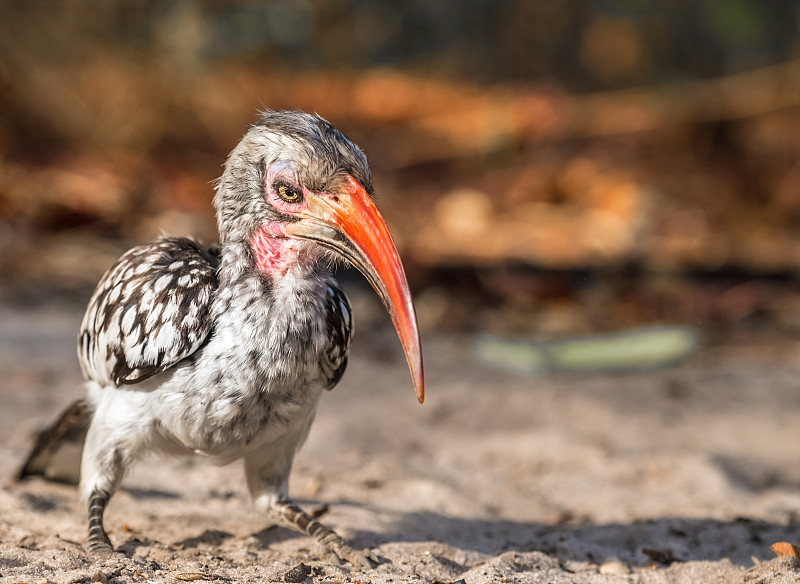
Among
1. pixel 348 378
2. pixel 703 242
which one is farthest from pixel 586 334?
pixel 703 242

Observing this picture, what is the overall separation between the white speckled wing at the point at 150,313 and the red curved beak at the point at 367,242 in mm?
419

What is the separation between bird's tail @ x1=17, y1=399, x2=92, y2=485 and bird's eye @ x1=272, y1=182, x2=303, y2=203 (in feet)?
4.81

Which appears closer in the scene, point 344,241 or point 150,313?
point 344,241

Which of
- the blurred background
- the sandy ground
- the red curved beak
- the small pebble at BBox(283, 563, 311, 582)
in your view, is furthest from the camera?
the blurred background

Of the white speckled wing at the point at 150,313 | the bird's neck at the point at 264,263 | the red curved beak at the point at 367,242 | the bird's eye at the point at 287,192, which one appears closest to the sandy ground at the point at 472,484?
the white speckled wing at the point at 150,313

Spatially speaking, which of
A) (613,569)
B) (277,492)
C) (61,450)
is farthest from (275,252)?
(613,569)

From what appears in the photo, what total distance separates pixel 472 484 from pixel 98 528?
1.90 meters

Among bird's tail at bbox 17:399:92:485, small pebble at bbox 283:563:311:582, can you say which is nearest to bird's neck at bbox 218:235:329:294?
small pebble at bbox 283:563:311:582

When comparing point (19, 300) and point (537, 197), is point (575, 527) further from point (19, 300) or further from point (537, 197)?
point (537, 197)

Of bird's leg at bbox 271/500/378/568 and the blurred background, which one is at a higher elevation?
the blurred background

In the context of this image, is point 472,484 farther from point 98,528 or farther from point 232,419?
point 98,528

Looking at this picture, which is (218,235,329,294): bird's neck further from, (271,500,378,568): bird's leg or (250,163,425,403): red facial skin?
(271,500,378,568): bird's leg

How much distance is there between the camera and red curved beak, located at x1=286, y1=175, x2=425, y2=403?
2861 mm

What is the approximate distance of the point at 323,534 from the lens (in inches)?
135
